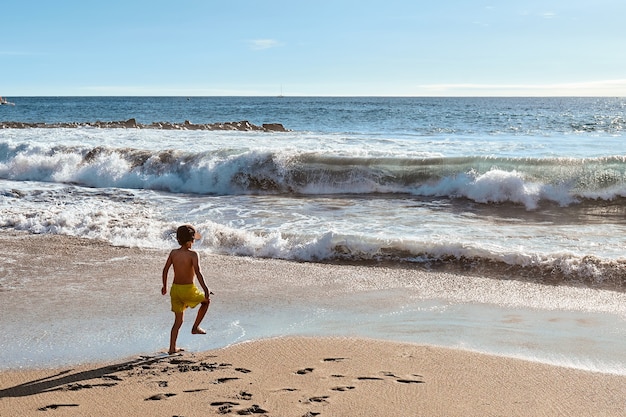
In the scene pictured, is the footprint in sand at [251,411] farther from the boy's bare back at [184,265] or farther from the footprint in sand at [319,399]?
the boy's bare back at [184,265]

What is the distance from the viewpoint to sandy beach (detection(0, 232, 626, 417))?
13.5 feet

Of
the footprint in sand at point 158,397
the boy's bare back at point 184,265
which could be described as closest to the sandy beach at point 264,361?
the footprint in sand at point 158,397

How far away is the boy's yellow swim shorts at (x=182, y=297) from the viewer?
5.30 m

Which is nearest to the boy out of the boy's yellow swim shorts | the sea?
the boy's yellow swim shorts

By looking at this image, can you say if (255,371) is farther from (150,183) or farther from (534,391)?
(150,183)

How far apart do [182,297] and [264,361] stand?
0.91m

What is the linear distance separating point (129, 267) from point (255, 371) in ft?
13.4

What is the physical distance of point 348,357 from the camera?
5.02 meters

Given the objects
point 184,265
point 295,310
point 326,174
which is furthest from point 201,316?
point 326,174

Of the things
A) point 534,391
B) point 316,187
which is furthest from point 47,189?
point 534,391

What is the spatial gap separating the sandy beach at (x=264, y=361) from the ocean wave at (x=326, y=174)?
24.1 ft

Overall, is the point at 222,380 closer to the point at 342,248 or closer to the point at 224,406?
the point at 224,406

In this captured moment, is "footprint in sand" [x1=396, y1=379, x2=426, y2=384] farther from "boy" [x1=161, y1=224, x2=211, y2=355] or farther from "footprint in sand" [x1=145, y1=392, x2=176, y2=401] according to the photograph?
"boy" [x1=161, y1=224, x2=211, y2=355]

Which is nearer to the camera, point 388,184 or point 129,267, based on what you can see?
point 129,267
